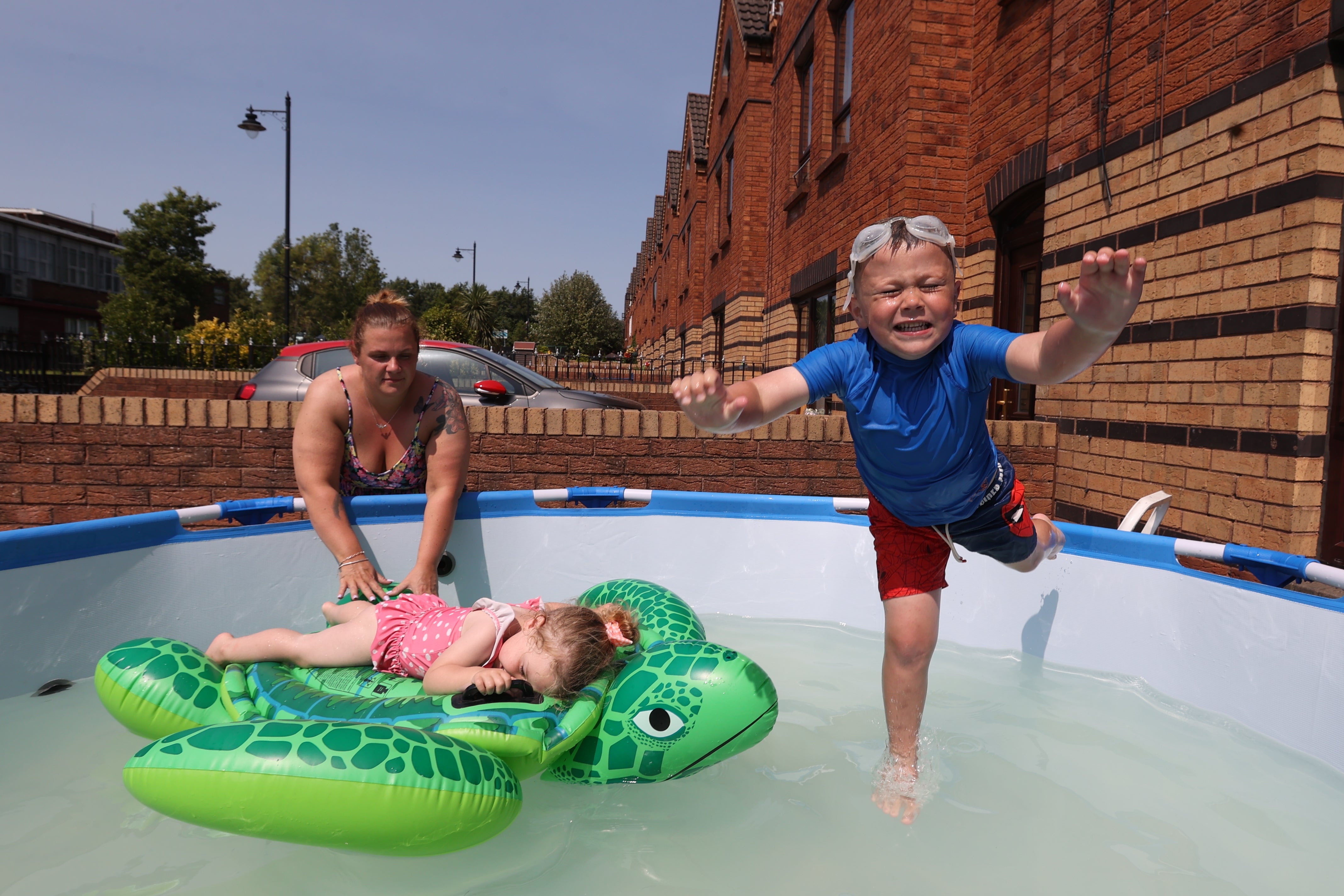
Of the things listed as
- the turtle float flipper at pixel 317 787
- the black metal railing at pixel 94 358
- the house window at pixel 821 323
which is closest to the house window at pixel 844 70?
the house window at pixel 821 323

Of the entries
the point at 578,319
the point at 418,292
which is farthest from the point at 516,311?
the point at 578,319

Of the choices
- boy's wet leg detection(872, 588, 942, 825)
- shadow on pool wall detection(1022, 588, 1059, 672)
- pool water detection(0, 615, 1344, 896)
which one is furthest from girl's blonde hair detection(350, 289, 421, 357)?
shadow on pool wall detection(1022, 588, 1059, 672)

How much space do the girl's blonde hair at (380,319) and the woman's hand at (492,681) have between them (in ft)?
5.03

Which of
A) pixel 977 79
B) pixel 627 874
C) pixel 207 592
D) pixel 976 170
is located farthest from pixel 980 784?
pixel 977 79

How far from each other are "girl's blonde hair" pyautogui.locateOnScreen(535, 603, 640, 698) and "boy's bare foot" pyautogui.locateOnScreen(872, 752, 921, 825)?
876 millimetres

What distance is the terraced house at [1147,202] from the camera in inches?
139

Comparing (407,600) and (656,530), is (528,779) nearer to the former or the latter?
(407,600)

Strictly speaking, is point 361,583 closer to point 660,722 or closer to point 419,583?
point 419,583

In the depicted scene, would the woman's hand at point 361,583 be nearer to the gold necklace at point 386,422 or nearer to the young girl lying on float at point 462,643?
the young girl lying on float at point 462,643

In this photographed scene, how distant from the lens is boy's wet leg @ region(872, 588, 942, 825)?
2.31 m

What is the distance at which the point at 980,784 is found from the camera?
7.63 ft

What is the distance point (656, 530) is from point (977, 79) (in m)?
5.49

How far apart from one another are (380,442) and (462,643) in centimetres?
143

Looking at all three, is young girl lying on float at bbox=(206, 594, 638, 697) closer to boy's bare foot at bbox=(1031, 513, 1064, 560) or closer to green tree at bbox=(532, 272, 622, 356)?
boy's bare foot at bbox=(1031, 513, 1064, 560)
